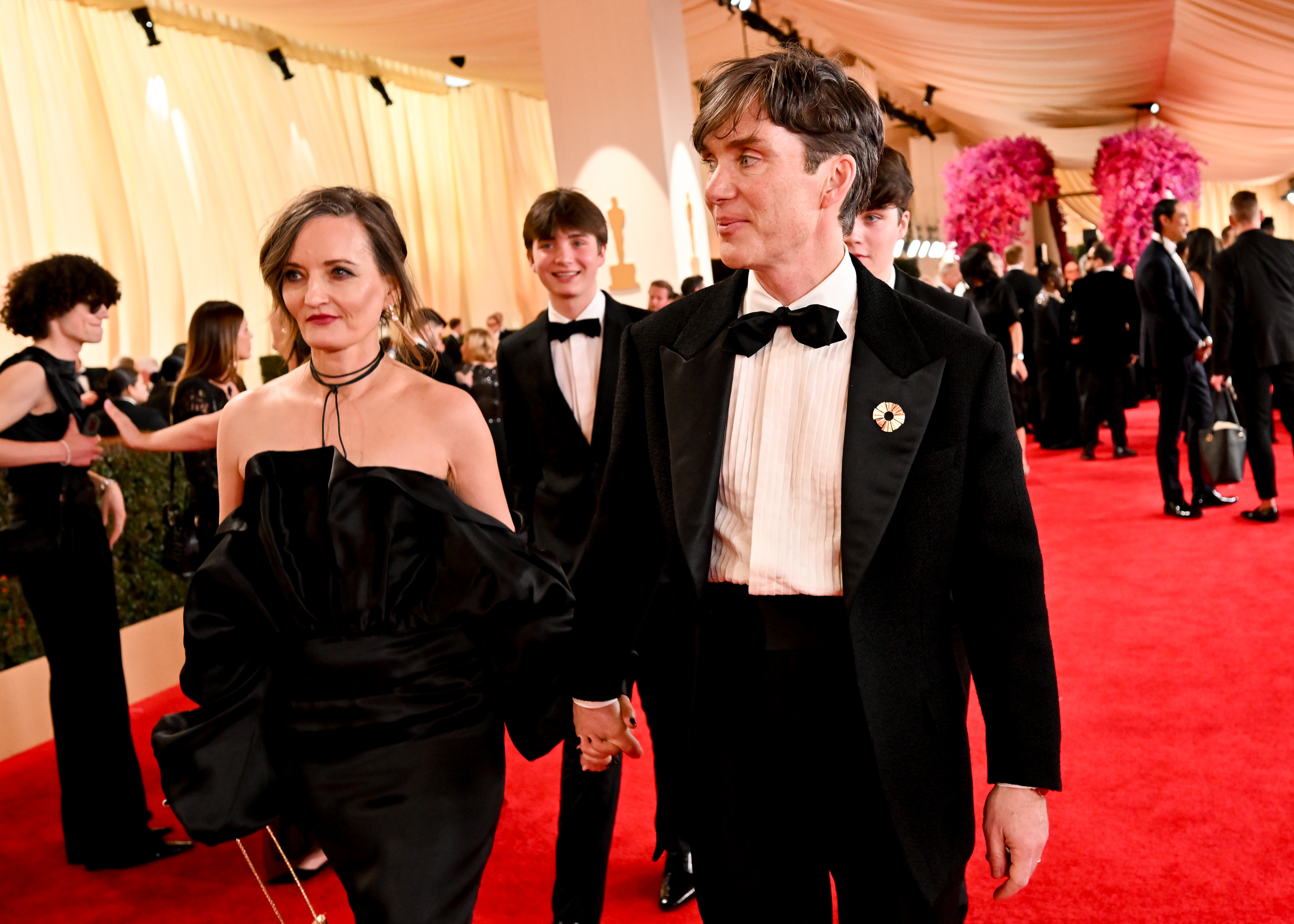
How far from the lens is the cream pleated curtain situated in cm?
945

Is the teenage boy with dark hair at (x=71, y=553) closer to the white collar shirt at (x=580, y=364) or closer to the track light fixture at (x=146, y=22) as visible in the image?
the white collar shirt at (x=580, y=364)

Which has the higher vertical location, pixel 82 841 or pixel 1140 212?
pixel 1140 212

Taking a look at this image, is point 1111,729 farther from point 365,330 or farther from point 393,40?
point 393,40

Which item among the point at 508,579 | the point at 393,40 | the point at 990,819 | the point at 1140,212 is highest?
the point at 393,40

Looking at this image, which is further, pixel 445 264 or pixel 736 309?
pixel 445 264

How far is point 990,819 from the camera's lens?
149 centimetres

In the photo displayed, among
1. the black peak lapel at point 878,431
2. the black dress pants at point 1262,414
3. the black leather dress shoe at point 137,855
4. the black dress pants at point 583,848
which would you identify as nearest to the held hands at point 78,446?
the black leather dress shoe at point 137,855

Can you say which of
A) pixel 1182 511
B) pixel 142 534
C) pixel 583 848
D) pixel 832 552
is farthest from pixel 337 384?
pixel 1182 511

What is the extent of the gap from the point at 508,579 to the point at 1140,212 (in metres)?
13.4

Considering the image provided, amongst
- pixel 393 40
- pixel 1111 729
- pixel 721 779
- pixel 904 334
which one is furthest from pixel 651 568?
pixel 393 40

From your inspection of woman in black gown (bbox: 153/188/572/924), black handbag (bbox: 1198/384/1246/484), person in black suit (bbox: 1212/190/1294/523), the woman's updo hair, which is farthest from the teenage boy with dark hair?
person in black suit (bbox: 1212/190/1294/523)

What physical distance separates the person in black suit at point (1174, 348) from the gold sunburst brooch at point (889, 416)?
548 cm

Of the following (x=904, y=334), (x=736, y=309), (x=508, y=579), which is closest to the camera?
(x=904, y=334)

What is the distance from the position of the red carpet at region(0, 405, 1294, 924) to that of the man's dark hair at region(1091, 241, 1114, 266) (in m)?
4.14
